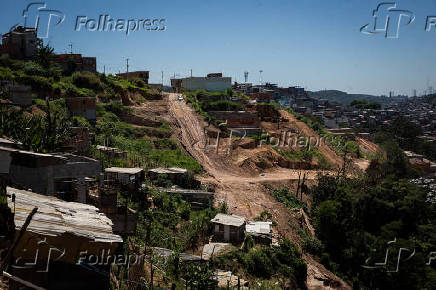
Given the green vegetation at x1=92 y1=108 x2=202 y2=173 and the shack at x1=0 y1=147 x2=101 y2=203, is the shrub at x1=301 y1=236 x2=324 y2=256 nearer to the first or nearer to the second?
the green vegetation at x1=92 y1=108 x2=202 y2=173

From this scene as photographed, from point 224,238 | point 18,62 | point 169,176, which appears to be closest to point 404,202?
point 224,238

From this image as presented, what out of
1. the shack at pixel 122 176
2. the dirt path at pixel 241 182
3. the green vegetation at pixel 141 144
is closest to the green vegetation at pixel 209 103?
the dirt path at pixel 241 182

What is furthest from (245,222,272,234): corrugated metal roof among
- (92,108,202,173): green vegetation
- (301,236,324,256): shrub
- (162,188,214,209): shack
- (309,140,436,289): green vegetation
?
(92,108,202,173): green vegetation


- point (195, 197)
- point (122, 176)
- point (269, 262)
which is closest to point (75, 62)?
point (195, 197)

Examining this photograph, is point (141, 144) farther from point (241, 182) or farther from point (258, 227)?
point (258, 227)

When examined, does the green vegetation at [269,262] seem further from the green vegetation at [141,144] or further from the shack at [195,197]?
the green vegetation at [141,144]

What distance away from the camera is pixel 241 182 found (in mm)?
26156

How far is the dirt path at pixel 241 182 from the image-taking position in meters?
18.5

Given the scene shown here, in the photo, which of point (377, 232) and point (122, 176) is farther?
point (377, 232)

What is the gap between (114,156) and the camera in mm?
→ 20656

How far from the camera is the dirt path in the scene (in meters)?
18.5

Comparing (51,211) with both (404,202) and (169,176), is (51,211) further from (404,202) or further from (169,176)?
(404,202)

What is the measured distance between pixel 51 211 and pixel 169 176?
16219 millimetres

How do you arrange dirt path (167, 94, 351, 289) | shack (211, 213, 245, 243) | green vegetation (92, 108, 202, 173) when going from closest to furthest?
1. shack (211, 213, 245, 243)
2. dirt path (167, 94, 351, 289)
3. green vegetation (92, 108, 202, 173)
